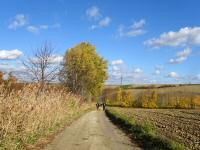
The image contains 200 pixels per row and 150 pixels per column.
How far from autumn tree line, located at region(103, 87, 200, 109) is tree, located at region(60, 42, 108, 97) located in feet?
135

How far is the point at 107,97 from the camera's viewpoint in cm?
14912

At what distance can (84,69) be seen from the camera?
73062 mm

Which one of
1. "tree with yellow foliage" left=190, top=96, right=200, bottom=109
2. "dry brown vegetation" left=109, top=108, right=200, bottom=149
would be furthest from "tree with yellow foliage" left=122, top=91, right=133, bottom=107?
"dry brown vegetation" left=109, top=108, right=200, bottom=149

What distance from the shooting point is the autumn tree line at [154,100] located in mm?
119188

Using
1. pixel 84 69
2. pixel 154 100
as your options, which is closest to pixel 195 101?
pixel 154 100

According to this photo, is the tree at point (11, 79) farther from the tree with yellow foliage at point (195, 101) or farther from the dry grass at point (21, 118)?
the tree with yellow foliage at point (195, 101)

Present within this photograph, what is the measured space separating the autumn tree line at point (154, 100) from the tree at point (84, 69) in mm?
41212

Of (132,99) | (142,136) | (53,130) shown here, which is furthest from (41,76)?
(132,99)

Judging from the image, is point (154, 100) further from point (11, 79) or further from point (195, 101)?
point (11, 79)

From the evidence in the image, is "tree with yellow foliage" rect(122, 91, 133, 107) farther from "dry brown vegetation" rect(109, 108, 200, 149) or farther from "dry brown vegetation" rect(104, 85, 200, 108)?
"dry brown vegetation" rect(109, 108, 200, 149)

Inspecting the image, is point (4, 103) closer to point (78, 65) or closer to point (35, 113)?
point (35, 113)

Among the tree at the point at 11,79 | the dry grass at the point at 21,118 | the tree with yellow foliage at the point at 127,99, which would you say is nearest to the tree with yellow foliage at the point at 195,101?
the tree with yellow foliage at the point at 127,99

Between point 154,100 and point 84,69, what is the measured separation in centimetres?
6005

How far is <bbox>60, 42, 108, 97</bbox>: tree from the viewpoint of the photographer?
2707 inches
